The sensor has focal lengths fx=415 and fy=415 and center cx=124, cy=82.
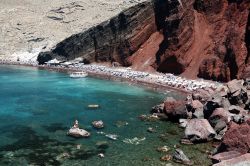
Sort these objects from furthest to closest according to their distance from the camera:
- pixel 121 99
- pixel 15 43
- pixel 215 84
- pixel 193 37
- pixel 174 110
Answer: pixel 15 43, pixel 193 37, pixel 215 84, pixel 121 99, pixel 174 110

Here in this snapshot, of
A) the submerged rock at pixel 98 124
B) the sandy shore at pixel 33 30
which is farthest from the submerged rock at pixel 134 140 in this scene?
the sandy shore at pixel 33 30

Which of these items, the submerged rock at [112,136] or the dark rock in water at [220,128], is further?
the dark rock in water at [220,128]

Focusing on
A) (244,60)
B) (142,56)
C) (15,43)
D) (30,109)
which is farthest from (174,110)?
(15,43)

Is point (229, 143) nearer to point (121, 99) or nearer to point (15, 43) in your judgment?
point (121, 99)

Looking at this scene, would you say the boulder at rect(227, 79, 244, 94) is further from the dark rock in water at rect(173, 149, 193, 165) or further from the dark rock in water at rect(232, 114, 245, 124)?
the dark rock in water at rect(173, 149, 193, 165)

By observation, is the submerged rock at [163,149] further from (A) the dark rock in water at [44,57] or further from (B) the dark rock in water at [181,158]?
(A) the dark rock in water at [44,57]

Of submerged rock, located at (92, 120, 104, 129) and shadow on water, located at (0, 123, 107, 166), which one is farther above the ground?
submerged rock, located at (92, 120, 104, 129)

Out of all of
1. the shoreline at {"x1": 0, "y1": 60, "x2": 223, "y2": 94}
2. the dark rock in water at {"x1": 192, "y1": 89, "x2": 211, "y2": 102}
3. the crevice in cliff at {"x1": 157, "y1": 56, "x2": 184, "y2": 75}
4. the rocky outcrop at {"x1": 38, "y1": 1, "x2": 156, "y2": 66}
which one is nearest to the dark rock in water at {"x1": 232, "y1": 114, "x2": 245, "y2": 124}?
the dark rock in water at {"x1": 192, "y1": 89, "x2": 211, "y2": 102}
